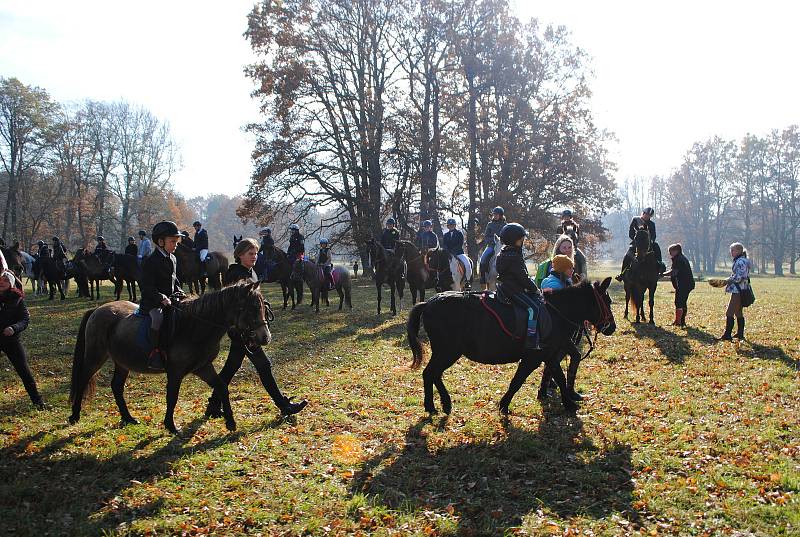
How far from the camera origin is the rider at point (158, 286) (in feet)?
19.4

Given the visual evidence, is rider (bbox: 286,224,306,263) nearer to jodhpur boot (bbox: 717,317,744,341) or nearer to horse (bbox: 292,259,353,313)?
horse (bbox: 292,259,353,313)

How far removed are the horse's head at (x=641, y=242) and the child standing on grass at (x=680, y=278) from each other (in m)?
0.59

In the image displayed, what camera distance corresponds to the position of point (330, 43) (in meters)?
29.8

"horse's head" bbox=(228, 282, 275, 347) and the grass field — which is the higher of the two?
"horse's head" bbox=(228, 282, 275, 347)

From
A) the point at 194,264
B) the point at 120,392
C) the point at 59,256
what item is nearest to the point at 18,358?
the point at 120,392

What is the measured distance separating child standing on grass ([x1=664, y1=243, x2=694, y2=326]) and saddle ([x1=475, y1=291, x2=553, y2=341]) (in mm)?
8362

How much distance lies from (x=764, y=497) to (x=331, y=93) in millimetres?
29362

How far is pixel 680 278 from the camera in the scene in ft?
43.5

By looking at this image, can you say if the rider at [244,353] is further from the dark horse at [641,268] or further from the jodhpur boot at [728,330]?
the dark horse at [641,268]

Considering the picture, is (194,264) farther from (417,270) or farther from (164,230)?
(164,230)

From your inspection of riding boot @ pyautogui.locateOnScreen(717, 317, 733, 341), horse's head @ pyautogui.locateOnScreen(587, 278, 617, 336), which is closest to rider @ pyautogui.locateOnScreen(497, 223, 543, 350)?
horse's head @ pyautogui.locateOnScreen(587, 278, 617, 336)

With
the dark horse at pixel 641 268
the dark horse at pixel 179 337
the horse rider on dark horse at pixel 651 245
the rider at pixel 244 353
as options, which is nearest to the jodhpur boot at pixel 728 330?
the dark horse at pixel 641 268

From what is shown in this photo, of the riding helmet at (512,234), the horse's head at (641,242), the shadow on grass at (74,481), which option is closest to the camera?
the shadow on grass at (74,481)

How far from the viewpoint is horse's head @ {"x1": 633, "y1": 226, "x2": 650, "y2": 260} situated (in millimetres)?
13562
